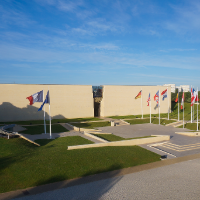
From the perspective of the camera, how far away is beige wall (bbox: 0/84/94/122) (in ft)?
111

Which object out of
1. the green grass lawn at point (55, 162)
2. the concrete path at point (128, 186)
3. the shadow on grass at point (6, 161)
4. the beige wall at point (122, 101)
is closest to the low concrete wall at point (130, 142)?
the green grass lawn at point (55, 162)

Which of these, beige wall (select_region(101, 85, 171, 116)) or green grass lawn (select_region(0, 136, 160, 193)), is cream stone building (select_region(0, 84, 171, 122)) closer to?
beige wall (select_region(101, 85, 171, 116))

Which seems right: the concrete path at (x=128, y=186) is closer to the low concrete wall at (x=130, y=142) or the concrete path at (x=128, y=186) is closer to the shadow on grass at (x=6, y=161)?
the shadow on grass at (x=6, y=161)

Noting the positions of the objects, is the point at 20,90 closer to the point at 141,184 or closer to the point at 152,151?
the point at 152,151

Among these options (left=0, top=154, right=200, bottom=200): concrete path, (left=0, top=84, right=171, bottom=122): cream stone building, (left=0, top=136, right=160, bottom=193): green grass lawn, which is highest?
(left=0, top=84, right=171, bottom=122): cream stone building

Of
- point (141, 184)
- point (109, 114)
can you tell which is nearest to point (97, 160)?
point (141, 184)

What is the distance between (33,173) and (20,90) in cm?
2639

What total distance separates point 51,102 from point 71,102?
3859mm

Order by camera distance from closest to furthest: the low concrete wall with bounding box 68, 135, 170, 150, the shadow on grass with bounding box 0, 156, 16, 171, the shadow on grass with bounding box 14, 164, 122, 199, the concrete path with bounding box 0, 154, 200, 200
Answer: the concrete path with bounding box 0, 154, 200, 200, the shadow on grass with bounding box 14, 164, 122, 199, the shadow on grass with bounding box 0, 156, 16, 171, the low concrete wall with bounding box 68, 135, 170, 150

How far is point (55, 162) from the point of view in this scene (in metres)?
12.4

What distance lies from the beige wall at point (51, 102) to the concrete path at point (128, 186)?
22.7 metres

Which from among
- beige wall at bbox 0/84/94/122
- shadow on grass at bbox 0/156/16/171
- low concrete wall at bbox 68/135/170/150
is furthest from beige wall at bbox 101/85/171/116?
shadow on grass at bbox 0/156/16/171

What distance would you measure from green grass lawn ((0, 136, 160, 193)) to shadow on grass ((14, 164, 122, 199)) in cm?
9

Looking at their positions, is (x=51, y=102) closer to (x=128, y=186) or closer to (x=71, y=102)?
(x=71, y=102)
